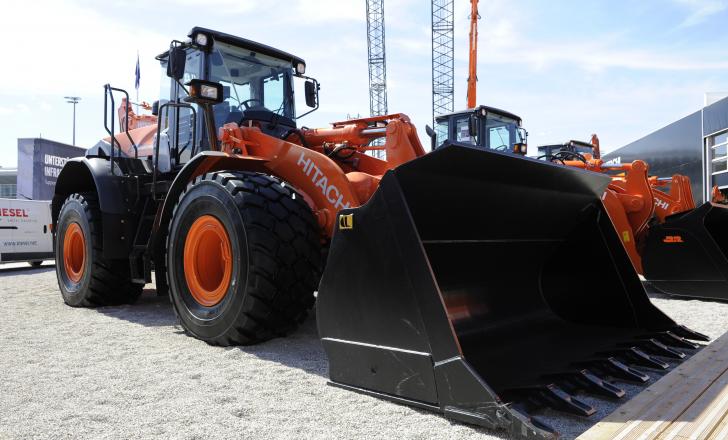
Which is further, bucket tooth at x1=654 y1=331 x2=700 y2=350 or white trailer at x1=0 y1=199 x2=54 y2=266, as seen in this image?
white trailer at x1=0 y1=199 x2=54 y2=266

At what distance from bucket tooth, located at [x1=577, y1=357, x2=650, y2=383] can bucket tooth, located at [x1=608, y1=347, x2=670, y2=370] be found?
15 centimetres

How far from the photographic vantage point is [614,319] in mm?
3645

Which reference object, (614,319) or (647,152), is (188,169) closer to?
(614,319)

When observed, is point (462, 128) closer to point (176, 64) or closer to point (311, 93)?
point (311, 93)

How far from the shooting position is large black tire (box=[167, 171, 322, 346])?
3582mm

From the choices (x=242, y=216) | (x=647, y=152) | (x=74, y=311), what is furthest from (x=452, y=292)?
(x=647, y=152)

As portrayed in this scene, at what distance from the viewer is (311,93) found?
5.77m

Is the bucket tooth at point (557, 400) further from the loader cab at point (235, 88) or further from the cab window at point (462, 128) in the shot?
the cab window at point (462, 128)

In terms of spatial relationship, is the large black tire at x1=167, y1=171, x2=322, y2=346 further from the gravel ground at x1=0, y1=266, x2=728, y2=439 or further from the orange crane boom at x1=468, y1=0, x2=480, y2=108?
the orange crane boom at x1=468, y1=0, x2=480, y2=108

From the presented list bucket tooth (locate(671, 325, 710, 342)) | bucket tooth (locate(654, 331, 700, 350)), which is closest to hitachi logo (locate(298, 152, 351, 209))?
bucket tooth (locate(654, 331, 700, 350))

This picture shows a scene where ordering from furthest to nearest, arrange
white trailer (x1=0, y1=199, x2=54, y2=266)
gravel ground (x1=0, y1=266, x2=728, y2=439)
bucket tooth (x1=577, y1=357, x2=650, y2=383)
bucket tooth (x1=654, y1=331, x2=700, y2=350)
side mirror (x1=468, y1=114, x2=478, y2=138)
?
white trailer (x1=0, y1=199, x2=54, y2=266), side mirror (x1=468, y1=114, x2=478, y2=138), bucket tooth (x1=654, y1=331, x2=700, y2=350), bucket tooth (x1=577, y1=357, x2=650, y2=383), gravel ground (x1=0, y1=266, x2=728, y2=439)

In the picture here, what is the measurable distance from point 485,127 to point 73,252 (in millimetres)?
7599

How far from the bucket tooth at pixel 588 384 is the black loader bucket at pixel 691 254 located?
4148mm

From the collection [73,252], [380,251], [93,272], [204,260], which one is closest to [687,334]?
[380,251]
